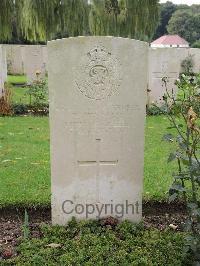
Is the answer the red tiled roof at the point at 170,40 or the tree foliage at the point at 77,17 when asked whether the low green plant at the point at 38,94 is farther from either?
the red tiled roof at the point at 170,40

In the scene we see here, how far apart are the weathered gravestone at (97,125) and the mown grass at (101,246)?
0.54ft

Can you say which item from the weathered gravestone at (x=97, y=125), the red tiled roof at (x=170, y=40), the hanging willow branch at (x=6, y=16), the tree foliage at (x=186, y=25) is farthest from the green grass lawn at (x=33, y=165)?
the tree foliage at (x=186, y=25)

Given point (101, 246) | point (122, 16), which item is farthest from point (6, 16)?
point (101, 246)

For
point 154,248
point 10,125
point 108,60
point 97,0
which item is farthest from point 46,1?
point 154,248

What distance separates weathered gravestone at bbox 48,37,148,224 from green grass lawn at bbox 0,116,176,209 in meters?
0.66

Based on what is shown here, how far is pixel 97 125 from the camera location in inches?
133

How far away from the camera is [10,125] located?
7828 millimetres

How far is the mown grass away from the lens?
2951 mm

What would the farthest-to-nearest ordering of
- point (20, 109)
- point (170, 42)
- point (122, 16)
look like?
point (170, 42) → point (122, 16) → point (20, 109)

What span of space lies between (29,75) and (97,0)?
3030 millimetres

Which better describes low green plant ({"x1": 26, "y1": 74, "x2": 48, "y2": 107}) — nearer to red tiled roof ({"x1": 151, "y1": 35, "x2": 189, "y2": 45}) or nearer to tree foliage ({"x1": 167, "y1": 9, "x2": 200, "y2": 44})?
red tiled roof ({"x1": 151, "y1": 35, "x2": 189, "y2": 45})

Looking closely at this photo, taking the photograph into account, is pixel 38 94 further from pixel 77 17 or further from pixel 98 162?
pixel 98 162

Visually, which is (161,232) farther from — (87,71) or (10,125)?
(10,125)

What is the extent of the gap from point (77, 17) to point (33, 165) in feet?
25.0
